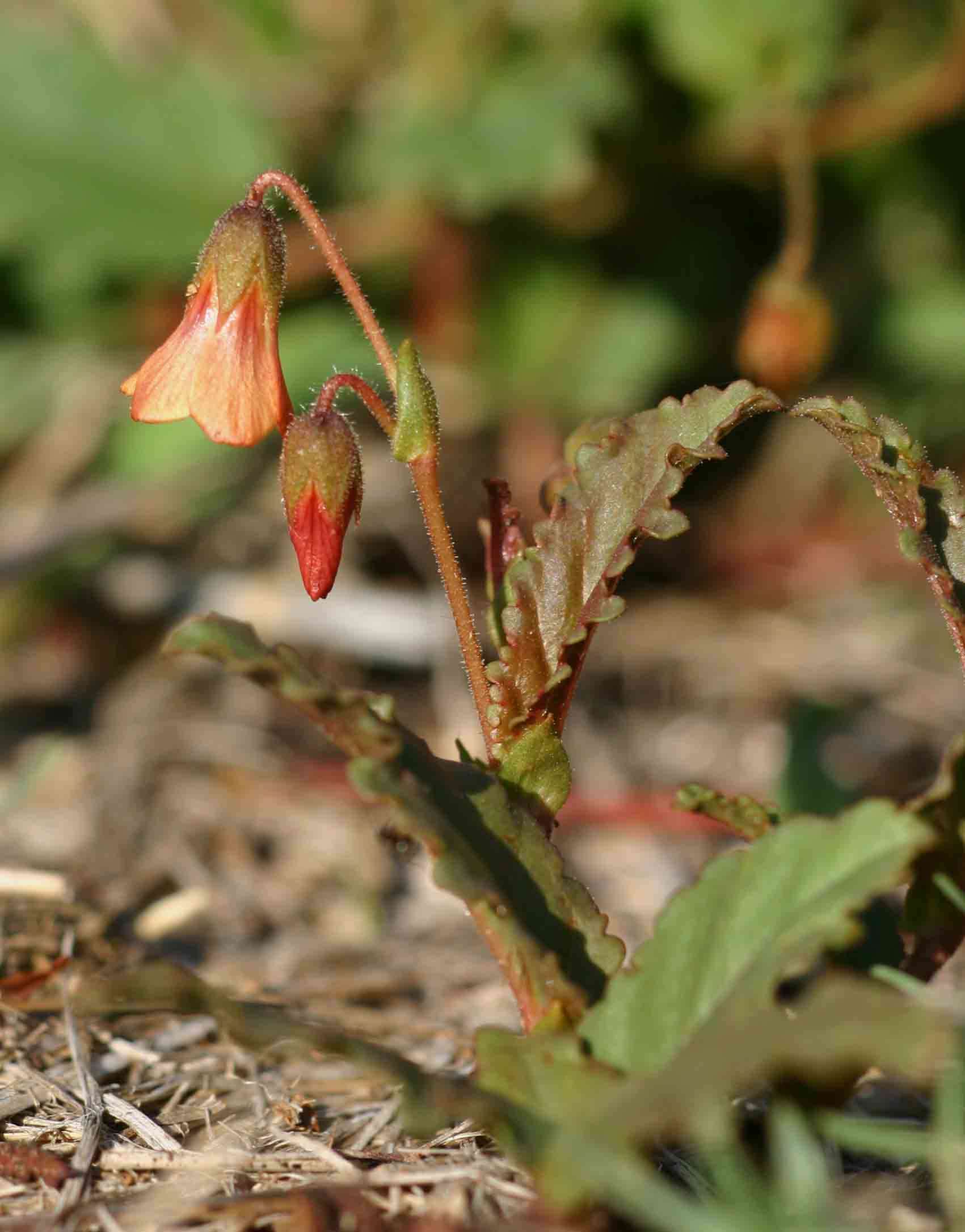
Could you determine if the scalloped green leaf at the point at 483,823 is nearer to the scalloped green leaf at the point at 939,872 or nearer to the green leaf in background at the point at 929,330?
the scalloped green leaf at the point at 939,872

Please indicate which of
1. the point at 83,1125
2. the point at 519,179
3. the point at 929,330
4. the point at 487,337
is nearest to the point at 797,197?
the point at 519,179

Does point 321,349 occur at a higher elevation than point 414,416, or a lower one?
higher

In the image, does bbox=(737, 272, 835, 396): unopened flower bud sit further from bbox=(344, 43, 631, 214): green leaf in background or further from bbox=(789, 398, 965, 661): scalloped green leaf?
bbox=(789, 398, 965, 661): scalloped green leaf

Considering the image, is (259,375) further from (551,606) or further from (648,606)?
(648,606)

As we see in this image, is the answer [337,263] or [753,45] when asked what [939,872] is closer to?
[337,263]

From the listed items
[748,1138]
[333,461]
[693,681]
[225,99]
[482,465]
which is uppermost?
[225,99]

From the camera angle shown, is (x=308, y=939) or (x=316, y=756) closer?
(x=308, y=939)

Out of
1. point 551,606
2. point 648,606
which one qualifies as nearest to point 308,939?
point 551,606
